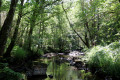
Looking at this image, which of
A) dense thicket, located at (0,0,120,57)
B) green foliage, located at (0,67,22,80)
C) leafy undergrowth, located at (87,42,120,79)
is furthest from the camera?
leafy undergrowth, located at (87,42,120,79)

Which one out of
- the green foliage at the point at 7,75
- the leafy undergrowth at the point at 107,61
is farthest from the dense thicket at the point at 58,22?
the green foliage at the point at 7,75

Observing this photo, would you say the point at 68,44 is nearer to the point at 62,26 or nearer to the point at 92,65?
the point at 62,26

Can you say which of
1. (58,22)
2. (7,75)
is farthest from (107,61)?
(58,22)

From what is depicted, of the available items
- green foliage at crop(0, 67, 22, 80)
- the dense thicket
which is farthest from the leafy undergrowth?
green foliage at crop(0, 67, 22, 80)

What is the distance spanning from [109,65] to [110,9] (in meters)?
2.83

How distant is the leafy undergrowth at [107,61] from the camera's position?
15.0ft

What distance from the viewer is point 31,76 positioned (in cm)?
553

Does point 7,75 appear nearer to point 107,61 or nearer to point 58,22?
point 107,61

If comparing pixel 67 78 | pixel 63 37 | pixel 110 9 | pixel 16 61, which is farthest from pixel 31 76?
pixel 63 37

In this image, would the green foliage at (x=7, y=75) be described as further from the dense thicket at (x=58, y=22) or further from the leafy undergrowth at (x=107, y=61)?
the leafy undergrowth at (x=107, y=61)

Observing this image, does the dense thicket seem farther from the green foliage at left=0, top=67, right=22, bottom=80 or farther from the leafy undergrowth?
the green foliage at left=0, top=67, right=22, bottom=80

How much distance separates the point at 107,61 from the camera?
16.6ft

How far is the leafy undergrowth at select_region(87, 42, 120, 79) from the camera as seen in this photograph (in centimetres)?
456

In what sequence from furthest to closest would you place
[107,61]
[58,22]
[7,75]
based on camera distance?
[58,22] → [107,61] → [7,75]
